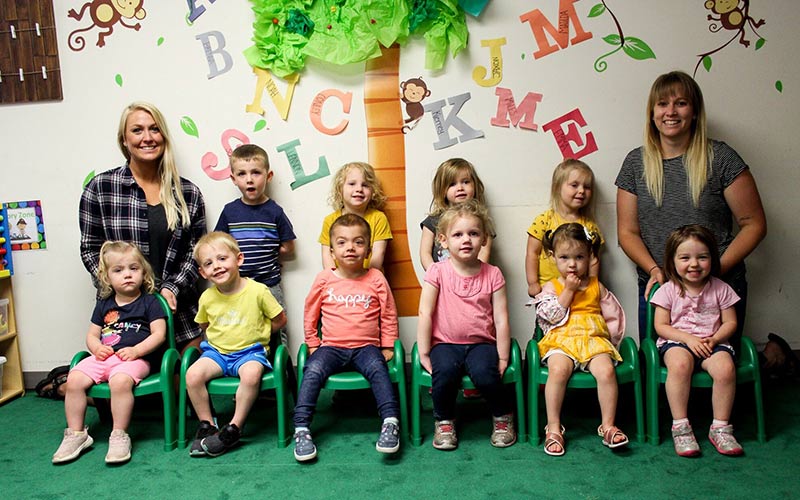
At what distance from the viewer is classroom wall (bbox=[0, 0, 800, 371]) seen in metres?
2.79

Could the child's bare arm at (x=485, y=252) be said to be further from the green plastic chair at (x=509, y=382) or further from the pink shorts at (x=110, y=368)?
the pink shorts at (x=110, y=368)

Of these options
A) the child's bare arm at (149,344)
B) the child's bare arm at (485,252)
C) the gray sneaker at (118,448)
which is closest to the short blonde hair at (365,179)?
the child's bare arm at (485,252)

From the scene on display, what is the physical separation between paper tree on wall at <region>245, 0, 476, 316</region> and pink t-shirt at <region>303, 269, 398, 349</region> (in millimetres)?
496

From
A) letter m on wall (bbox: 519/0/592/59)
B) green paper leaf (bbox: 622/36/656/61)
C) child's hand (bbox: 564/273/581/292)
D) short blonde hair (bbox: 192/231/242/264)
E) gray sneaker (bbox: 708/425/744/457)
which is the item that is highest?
letter m on wall (bbox: 519/0/592/59)

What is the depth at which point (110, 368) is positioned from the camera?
2.44 meters

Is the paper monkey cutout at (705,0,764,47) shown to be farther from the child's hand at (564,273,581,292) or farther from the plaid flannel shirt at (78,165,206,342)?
the plaid flannel shirt at (78,165,206,342)

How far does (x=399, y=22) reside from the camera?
274 cm

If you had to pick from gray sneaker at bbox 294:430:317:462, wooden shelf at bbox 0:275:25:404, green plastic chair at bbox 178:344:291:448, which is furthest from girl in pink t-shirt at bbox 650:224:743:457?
wooden shelf at bbox 0:275:25:404

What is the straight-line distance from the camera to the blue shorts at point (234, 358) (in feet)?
7.95

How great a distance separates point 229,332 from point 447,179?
1.13m

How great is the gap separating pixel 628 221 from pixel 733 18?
40.0 inches

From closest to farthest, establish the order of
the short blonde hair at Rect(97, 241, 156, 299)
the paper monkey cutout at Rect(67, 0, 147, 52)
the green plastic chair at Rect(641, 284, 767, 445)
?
1. the green plastic chair at Rect(641, 284, 767, 445)
2. the short blonde hair at Rect(97, 241, 156, 299)
3. the paper monkey cutout at Rect(67, 0, 147, 52)

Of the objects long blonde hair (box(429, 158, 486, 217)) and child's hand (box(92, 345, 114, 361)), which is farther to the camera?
long blonde hair (box(429, 158, 486, 217))

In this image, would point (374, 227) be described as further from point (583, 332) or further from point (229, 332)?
point (583, 332)
